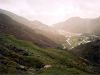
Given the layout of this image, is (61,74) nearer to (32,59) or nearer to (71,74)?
(71,74)

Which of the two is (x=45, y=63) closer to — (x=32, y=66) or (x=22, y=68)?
(x=32, y=66)

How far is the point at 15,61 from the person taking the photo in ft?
603

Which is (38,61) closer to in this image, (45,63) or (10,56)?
(45,63)

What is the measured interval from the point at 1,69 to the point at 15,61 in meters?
35.3

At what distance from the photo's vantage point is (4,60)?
571 feet

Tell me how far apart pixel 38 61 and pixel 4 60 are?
29.4 m

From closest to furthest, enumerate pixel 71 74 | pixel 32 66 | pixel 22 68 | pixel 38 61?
1. pixel 71 74
2. pixel 22 68
3. pixel 32 66
4. pixel 38 61

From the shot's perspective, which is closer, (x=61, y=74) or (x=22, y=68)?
(x=61, y=74)

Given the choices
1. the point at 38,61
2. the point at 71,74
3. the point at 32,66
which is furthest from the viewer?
the point at 38,61

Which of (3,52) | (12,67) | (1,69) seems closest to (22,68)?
(12,67)

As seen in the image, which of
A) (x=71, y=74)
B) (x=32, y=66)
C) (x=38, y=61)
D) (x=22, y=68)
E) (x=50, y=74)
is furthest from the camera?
(x=38, y=61)

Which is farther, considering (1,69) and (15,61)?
(15,61)

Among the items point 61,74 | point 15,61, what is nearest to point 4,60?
point 15,61

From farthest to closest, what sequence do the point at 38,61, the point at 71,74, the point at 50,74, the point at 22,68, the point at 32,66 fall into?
1. the point at 38,61
2. the point at 32,66
3. the point at 22,68
4. the point at 71,74
5. the point at 50,74
